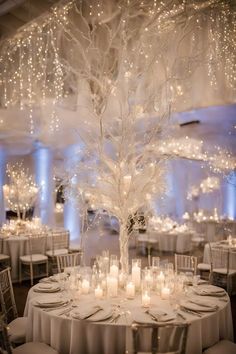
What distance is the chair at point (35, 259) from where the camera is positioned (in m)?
6.54

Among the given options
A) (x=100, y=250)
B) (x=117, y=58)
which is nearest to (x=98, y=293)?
(x=117, y=58)

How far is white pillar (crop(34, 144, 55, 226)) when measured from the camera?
412 inches

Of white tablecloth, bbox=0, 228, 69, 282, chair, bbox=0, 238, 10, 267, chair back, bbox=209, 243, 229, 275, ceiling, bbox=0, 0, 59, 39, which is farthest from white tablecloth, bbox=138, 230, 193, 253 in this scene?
ceiling, bbox=0, 0, 59, 39

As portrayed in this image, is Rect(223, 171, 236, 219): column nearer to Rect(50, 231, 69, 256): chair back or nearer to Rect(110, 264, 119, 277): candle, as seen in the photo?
Rect(50, 231, 69, 256): chair back

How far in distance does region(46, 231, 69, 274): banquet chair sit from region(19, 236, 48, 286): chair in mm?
136

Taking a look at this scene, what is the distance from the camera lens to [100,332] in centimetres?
276

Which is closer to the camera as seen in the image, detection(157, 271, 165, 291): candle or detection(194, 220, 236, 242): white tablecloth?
detection(157, 271, 165, 291): candle

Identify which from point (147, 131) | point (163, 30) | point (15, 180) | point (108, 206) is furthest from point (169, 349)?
point (15, 180)

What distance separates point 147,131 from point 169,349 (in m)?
2.28

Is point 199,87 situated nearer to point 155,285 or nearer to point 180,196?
point 155,285

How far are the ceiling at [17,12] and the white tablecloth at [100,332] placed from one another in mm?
4153

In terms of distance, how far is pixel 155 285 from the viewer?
11.7 ft

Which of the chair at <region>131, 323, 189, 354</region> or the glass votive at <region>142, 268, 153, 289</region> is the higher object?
the glass votive at <region>142, 268, 153, 289</region>

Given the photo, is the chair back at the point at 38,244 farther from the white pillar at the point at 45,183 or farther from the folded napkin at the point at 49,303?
the folded napkin at the point at 49,303
